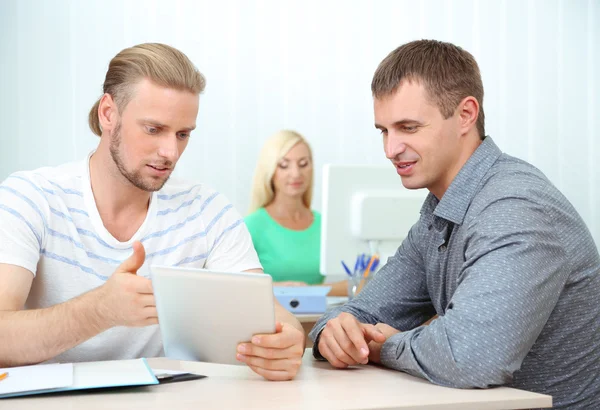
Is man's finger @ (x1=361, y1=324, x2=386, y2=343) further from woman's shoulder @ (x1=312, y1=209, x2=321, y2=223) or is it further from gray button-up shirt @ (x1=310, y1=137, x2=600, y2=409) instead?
woman's shoulder @ (x1=312, y1=209, x2=321, y2=223)

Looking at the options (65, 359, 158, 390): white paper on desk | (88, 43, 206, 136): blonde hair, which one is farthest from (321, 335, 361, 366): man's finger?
(88, 43, 206, 136): blonde hair

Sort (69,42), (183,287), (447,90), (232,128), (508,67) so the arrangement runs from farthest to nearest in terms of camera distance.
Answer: (508,67) < (232,128) < (69,42) < (447,90) < (183,287)

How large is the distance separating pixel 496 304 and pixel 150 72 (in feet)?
3.18

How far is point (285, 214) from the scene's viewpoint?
158 inches

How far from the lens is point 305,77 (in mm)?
4402

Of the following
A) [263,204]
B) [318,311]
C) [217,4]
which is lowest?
[318,311]

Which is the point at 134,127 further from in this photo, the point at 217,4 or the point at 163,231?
the point at 217,4

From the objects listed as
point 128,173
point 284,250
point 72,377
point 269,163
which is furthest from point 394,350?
point 269,163

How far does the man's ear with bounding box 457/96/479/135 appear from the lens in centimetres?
167

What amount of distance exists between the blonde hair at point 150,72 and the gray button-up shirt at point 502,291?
642mm

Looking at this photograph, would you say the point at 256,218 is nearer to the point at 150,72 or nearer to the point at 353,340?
the point at 150,72

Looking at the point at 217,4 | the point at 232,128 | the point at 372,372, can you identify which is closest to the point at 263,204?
the point at 232,128

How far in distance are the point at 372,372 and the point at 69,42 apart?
3.12 m

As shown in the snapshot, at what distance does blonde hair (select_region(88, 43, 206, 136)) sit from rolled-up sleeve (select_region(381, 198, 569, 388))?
2.55ft
